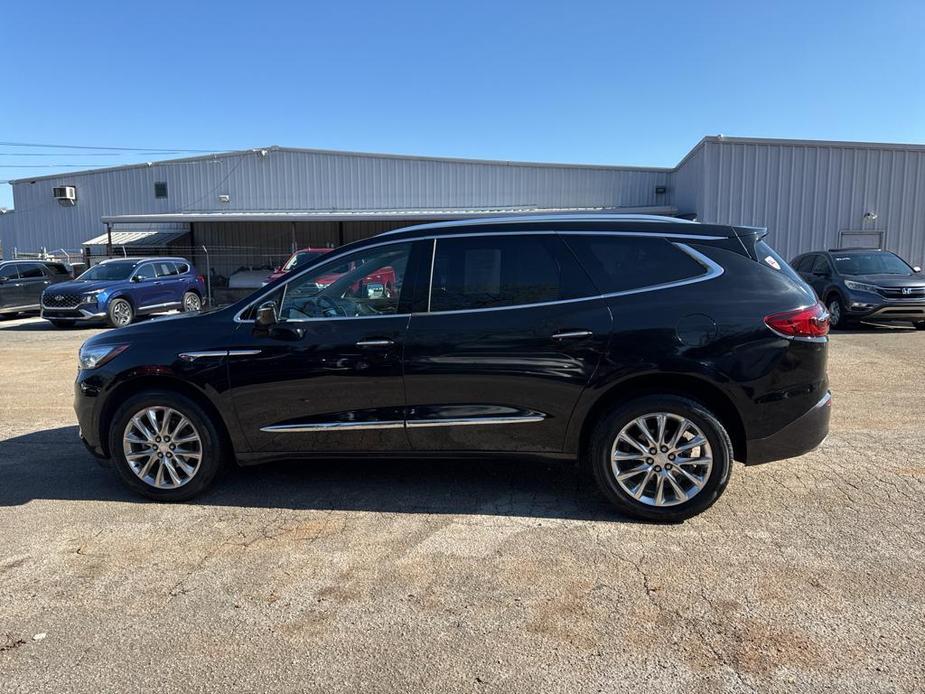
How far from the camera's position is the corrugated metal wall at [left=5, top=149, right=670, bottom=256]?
2692 cm

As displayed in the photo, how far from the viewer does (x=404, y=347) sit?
163 inches

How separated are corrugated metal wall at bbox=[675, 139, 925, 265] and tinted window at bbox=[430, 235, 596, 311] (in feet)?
55.8

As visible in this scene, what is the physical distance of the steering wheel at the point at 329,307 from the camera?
4324mm

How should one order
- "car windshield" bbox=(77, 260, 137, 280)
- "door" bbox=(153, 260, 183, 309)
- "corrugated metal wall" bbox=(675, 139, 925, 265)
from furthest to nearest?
"corrugated metal wall" bbox=(675, 139, 925, 265) < "door" bbox=(153, 260, 183, 309) < "car windshield" bbox=(77, 260, 137, 280)

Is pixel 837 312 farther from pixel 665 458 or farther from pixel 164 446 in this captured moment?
pixel 164 446

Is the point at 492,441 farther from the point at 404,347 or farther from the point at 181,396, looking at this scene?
the point at 181,396

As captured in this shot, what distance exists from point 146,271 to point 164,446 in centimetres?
1425

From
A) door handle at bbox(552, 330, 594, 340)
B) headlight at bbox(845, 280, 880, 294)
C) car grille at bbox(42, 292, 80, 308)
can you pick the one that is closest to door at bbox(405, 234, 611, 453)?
door handle at bbox(552, 330, 594, 340)

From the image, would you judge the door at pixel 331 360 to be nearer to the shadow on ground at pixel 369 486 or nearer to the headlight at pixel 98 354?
the shadow on ground at pixel 369 486

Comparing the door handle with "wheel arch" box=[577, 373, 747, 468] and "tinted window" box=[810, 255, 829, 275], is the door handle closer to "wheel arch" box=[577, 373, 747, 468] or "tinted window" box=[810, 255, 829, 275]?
"wheel arch" box=[577, 373, 747, 468]

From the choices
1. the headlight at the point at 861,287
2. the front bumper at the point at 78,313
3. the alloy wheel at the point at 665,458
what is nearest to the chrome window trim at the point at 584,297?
the alloy wheel at the point at 665,458

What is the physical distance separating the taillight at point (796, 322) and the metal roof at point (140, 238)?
28284 mm

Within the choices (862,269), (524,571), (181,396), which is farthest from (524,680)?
(862,269)

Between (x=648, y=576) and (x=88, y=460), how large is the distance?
4461 millimetres
